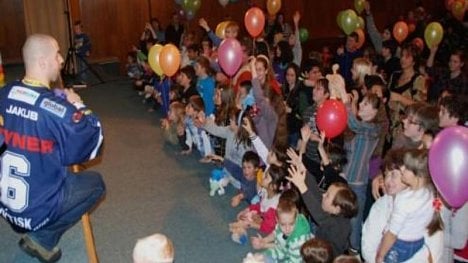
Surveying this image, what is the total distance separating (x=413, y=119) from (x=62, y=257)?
8.35 ft

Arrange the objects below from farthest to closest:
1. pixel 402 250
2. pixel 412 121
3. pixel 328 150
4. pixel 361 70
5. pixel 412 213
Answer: pixel 361 70, pixel 328 150, pixel 412 121, pixel 402 250, pixel 412 213

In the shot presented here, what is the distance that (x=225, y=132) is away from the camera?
480cm

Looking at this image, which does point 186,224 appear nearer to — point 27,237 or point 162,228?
point 162,228

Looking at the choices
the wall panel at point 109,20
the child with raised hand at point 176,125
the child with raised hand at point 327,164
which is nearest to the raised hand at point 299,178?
the child with raised hand at point 327,164

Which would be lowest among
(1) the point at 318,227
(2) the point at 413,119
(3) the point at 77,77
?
(3) the point at 77,77

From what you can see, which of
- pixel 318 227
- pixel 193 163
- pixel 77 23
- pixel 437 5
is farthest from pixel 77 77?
pixel 437 5

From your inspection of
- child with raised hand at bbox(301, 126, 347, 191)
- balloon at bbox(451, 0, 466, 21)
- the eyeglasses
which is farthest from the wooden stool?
balloon at bbox(451, 0, 466, 21)

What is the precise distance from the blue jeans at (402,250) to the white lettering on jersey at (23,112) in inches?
81.4

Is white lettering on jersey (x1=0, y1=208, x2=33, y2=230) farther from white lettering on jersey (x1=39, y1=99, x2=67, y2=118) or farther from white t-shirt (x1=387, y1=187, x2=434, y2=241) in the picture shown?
white t-shirt (x1=387, y1=187, x2=434, y2=241)

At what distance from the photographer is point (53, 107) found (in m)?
2.79

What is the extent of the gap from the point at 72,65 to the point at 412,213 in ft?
28.7

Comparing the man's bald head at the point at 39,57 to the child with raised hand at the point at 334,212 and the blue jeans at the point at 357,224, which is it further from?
the blue jeans at the point at 357,224

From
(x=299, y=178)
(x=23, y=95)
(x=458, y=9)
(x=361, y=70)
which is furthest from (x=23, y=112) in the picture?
(x=458, y=9)

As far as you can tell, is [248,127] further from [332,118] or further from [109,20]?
[109,20]
